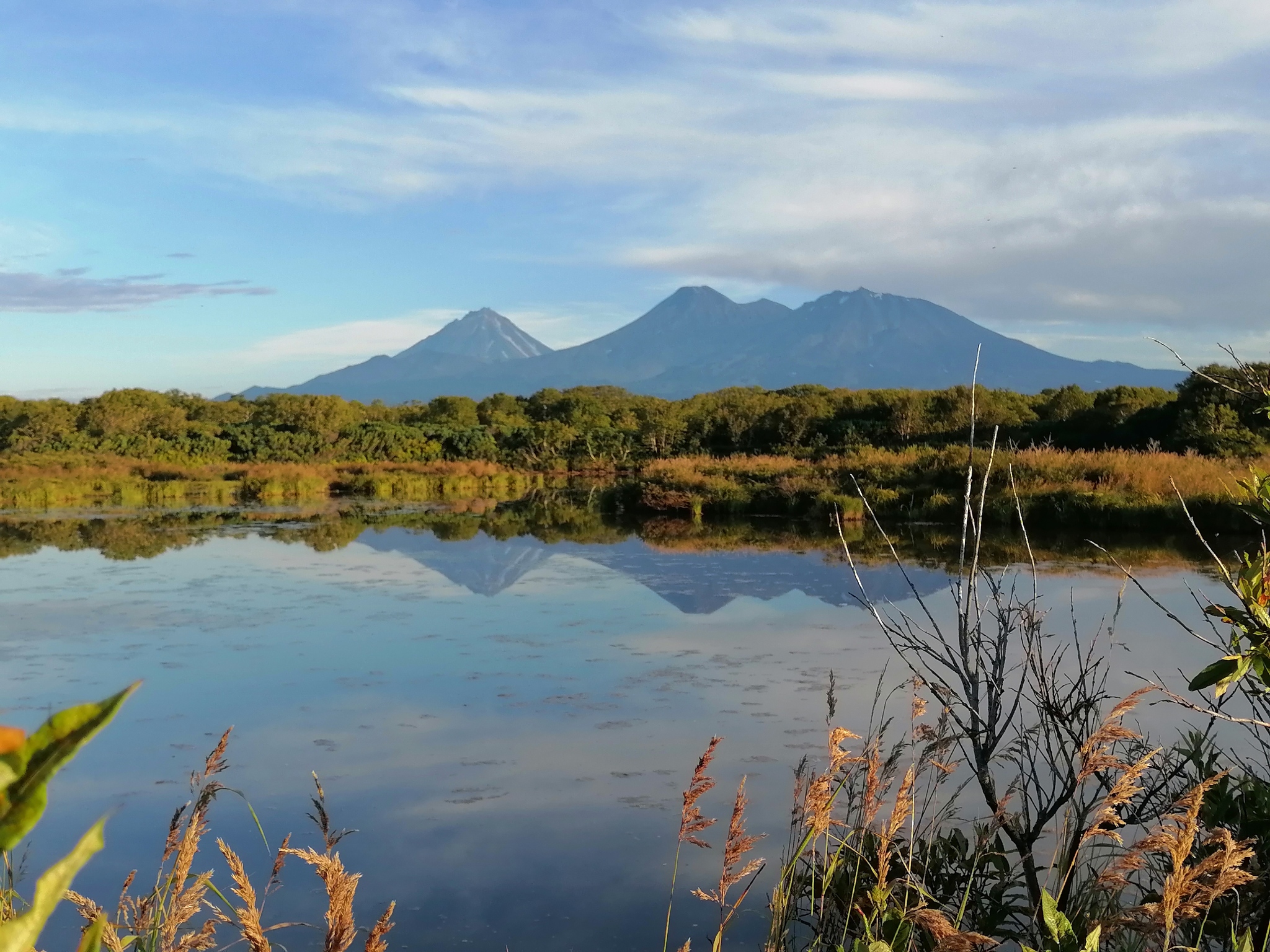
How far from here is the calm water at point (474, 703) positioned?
3482mm

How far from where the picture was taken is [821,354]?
172 m

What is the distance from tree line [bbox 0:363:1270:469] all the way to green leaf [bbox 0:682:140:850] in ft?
74.9

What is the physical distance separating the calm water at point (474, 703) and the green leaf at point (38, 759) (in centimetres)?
238

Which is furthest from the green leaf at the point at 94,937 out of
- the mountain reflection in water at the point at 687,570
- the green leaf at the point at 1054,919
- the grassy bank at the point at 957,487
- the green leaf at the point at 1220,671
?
the grassy bank at the point at 957,487

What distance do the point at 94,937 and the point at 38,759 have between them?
96mm

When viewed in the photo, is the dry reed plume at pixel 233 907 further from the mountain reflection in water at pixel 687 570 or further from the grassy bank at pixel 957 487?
the grassy bank at pixel 957 487

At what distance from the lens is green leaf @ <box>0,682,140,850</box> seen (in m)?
0.47

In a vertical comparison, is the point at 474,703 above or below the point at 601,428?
below

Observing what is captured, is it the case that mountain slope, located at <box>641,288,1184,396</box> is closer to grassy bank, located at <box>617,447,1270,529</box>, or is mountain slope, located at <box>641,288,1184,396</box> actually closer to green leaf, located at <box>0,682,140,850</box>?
grassy bank, located at <box>617,447,1270,529</box>

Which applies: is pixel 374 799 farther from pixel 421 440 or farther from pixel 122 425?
pixel 122 425

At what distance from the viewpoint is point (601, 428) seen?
3447cm

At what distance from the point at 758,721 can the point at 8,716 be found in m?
3.57

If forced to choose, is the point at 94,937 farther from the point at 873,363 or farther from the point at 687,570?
the point at 873,363

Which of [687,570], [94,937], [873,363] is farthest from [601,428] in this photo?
[873,363]
